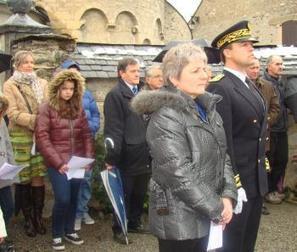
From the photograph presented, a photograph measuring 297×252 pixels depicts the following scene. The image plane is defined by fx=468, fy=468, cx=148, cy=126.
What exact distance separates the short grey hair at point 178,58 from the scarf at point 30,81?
2.56 m

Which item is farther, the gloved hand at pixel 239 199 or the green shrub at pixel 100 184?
the green shrub at pixel 100 184

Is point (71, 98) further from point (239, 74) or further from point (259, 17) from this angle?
point (259, 17)

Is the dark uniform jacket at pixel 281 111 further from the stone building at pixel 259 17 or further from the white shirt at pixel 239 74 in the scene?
the stone building at pixel 259 17

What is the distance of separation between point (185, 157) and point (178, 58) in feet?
2.06

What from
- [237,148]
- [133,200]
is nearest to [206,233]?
[237,148]

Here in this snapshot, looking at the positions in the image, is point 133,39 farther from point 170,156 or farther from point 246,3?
point 170,156

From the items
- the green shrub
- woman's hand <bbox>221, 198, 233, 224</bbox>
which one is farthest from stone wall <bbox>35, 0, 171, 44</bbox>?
woman's hand <bbox>221, 198, 233, 224</bbox>

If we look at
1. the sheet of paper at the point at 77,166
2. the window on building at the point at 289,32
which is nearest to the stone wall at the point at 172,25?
the window on building at the point at 289,32

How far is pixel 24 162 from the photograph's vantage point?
499 cm

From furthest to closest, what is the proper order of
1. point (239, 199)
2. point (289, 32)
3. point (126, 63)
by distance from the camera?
point (289, 32) < point (126, 63) < point (239, 199)

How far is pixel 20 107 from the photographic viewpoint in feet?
16.4

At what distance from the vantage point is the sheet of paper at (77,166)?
182 inches

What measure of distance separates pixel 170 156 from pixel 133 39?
17468mm

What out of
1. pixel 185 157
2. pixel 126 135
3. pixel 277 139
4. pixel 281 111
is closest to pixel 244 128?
pixel 185 157
